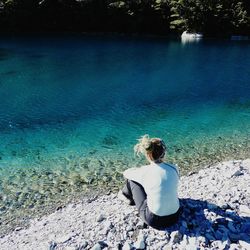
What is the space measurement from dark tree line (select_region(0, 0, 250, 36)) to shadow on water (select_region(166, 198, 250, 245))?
50.9 meters

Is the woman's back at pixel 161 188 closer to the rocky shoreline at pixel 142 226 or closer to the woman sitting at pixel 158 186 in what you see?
the woman sitting at pixel 158 186

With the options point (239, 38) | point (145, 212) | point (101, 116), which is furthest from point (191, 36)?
point (145, 212)

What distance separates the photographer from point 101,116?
52.3ft

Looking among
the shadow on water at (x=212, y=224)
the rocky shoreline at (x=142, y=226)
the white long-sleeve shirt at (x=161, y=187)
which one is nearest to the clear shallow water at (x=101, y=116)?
the rocky shoreline at (x=142, y=226)

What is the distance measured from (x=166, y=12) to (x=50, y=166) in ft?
173

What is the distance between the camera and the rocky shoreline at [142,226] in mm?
5812

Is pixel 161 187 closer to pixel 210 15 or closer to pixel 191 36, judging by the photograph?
pixel 191 36

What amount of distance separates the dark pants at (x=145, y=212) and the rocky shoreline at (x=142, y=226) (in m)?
0.13

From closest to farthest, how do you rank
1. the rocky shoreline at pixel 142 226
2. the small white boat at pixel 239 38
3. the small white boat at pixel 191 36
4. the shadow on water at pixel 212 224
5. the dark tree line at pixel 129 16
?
the rocky shoreline at pixel 142 226 → the shadow on water at pixel 212 224 → the small white boat at pixel 239 38 → the small white boat at pixel 191 36 → the dark tree line at pixel 129 16

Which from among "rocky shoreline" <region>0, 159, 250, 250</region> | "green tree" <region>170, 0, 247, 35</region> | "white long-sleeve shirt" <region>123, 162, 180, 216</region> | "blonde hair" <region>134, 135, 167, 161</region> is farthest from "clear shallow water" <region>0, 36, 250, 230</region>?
"green tree" <region>170, 0, 247, 35</region>

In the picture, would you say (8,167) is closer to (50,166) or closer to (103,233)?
(50,166)

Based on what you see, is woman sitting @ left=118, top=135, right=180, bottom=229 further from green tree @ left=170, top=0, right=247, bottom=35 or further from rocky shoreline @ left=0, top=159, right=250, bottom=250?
green tree @ left=170, top=0, right=247, bottom=35

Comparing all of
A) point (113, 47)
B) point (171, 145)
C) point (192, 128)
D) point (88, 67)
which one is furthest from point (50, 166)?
point (113, 47)

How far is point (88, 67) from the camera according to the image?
28.3m
